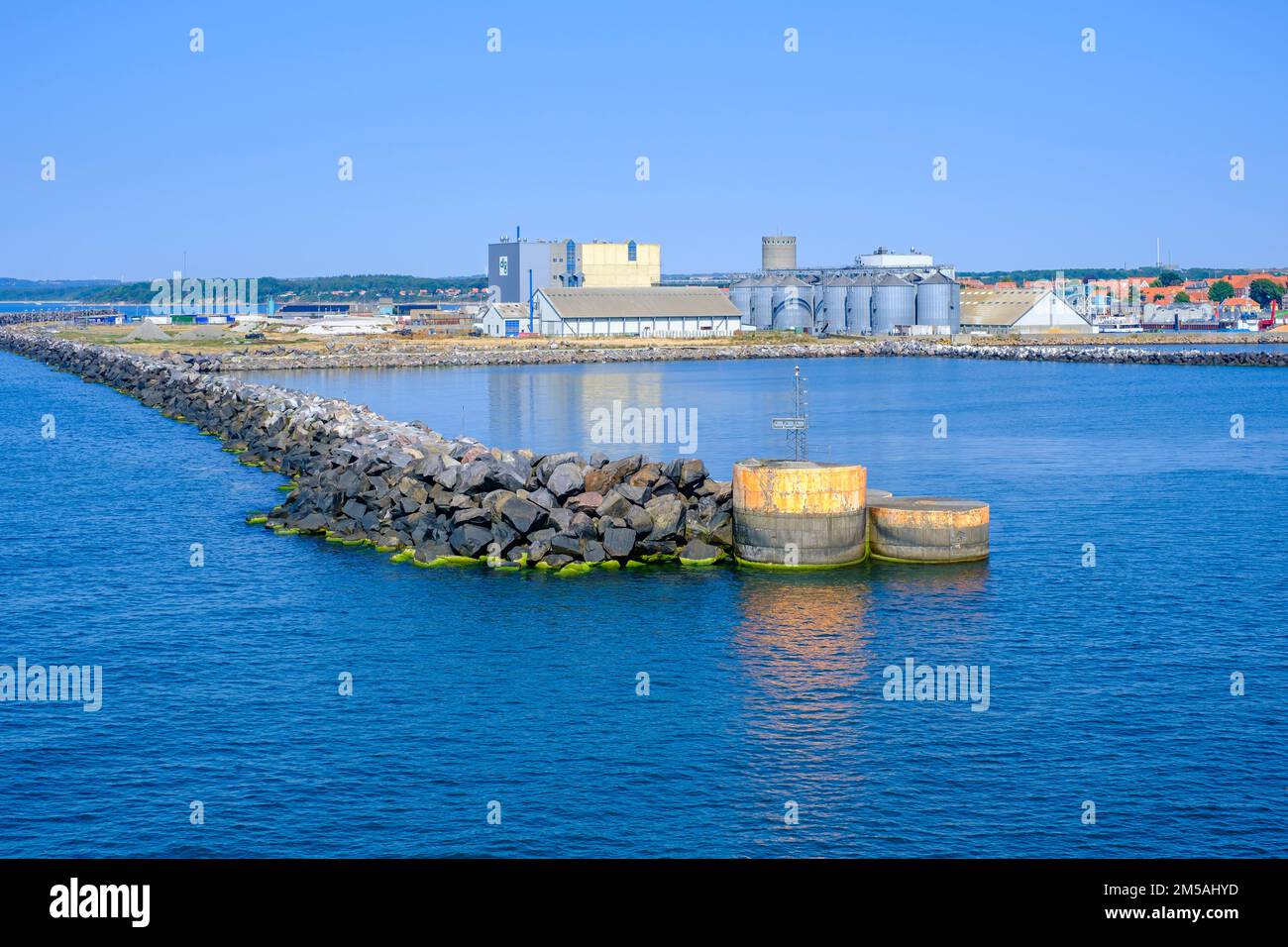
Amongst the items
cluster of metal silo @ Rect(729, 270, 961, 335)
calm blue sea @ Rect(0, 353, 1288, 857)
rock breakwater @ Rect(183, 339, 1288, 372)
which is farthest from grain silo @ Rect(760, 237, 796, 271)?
calm blue sea @ Rect(0, 353, 1288, 857)

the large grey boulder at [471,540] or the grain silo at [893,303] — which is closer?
the large grey boulder at [471,540]

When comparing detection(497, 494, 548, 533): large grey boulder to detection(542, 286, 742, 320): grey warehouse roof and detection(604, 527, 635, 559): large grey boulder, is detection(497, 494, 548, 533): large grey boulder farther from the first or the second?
detection(542, 286, 742, 320): grey warehouse roof

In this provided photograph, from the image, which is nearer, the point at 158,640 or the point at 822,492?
the point at 158,640

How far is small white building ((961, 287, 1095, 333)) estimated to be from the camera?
160750 millimetres

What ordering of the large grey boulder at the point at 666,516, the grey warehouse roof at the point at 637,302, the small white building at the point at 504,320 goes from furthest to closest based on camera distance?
the small white building at the point at 504,320, the grey warehouse roof at the point at 637,302, the large grey boulder at the point at 666,516

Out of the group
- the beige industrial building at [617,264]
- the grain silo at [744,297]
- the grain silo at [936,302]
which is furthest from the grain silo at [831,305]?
the beige industrial building at [617,264]

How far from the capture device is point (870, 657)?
24141mm

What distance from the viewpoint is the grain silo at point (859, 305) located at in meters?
156

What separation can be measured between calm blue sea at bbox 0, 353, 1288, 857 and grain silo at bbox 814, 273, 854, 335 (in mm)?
113923

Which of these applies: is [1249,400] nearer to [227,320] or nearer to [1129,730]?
[1129,730]

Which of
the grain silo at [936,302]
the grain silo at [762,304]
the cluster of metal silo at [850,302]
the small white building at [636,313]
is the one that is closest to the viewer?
the small white building at [636,313]

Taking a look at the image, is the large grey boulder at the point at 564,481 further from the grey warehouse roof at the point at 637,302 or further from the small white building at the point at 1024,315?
the small white building at the point at 1024,315

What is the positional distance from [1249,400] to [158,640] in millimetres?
73587
